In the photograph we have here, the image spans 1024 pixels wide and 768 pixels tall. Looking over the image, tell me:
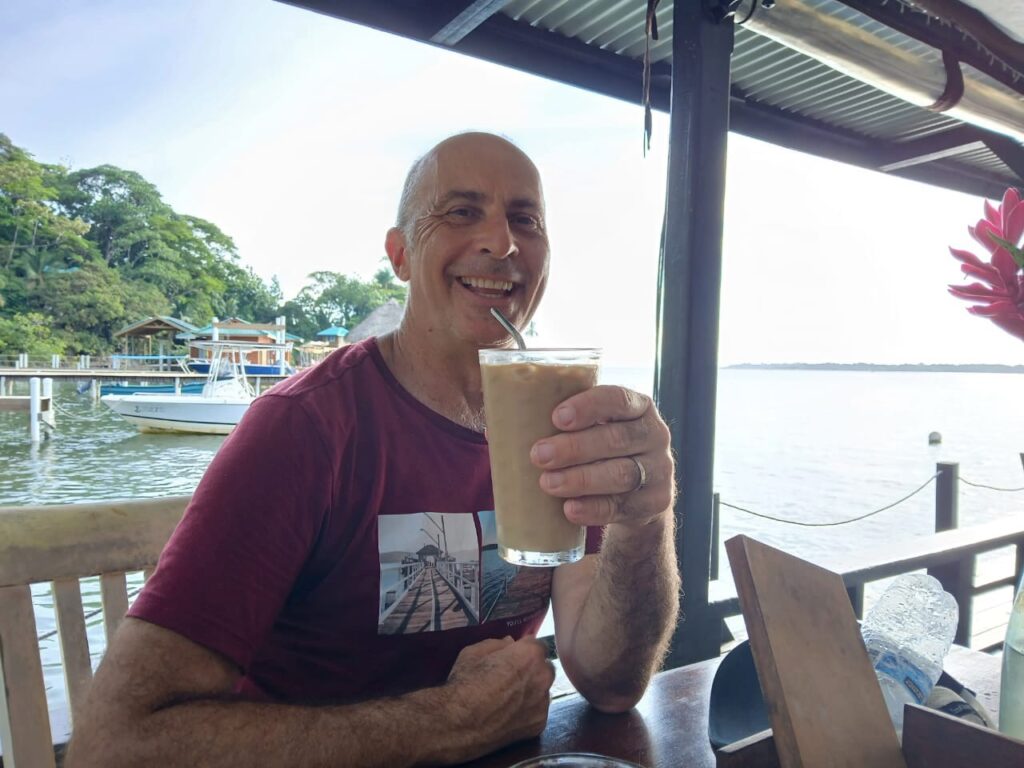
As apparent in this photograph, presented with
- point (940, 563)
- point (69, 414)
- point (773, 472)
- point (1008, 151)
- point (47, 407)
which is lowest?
point (773, 472)

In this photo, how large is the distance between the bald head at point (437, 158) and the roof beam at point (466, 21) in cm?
107

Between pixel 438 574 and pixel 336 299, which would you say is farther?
pixel 336 299

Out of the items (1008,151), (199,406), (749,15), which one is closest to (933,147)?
(1008,151)

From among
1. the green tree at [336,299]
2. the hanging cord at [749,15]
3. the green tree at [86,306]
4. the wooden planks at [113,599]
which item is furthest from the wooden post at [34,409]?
the green tree at [336,299]

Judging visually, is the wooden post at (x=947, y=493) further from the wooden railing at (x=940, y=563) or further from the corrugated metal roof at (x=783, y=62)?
the corrugated metal roof at (x=783, y=62)

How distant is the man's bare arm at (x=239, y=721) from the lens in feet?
2.60

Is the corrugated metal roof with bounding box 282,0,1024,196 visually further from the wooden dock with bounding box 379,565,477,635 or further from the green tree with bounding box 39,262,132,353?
the green tree with bounding box 39,262,132,353

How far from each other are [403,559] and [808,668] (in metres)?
0.70

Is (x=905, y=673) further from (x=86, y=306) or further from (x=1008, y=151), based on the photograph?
(x=86, y=306)

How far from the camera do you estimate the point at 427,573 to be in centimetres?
113

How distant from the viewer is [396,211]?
4.86ft

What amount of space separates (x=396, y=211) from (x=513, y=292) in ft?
1.14

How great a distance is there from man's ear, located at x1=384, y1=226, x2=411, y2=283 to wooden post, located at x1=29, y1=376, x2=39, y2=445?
1575 cm

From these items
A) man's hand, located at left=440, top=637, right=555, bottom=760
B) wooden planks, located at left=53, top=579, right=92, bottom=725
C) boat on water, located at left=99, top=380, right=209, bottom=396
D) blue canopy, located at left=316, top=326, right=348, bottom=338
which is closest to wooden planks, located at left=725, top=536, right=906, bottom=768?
man's hand, located at left=440, top=637, right=555, bottom=760
